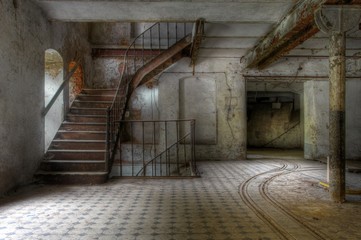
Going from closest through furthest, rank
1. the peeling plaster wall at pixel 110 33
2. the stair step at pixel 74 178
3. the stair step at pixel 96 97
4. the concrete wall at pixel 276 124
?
1. the stair step at pixel 74 178
2. the stair step at pixel 96 97
3. the peeling plaster wall at pixel 110 33
4. the concrete wall at pixel 276 124

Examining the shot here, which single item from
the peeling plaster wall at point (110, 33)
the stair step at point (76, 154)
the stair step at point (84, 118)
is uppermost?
the peeling plaster wall at point (110, 33)

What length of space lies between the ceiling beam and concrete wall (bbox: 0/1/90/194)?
5.56 meters

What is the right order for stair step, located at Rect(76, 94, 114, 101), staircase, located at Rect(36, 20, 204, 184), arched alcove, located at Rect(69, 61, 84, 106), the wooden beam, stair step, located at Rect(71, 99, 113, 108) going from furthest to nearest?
arched alcove, located at Rect(69, 61, 84, 106), stair step, located at Rect(76, 94, 114, 101), stair step, located at Rect(71, 99, 113, 108), staircase, located at Rect(36, 20, 204, 184), the wooden beam

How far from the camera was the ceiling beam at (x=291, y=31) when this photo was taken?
4959mm

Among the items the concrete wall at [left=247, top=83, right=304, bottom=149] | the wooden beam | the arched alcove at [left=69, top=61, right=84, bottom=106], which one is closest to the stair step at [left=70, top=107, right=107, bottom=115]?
the arched alcove at [left=69, top=61, right=84, bottom=106]

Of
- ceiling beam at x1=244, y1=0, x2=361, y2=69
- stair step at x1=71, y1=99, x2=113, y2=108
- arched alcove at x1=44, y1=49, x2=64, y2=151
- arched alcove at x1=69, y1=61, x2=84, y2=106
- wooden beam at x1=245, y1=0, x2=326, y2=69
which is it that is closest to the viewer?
ceiling beam at x1=244, y1=0, x2=361, y2=69

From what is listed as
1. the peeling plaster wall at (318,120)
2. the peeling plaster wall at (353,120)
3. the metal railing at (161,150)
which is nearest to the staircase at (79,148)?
the metal railing at (161,150)

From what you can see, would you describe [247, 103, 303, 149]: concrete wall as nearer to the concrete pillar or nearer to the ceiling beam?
the ceiling beam

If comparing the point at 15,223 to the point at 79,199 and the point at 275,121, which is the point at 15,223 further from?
the point at 275,121

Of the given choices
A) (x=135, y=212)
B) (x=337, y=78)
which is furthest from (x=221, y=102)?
(x=135, y=212)

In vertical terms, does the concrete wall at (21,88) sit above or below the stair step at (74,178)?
above

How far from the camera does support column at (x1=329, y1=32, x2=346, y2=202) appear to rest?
14.6ft

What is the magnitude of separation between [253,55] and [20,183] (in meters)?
7.35

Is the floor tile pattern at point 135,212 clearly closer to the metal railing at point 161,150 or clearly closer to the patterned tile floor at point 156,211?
the patterned tile floor at point 156,211
